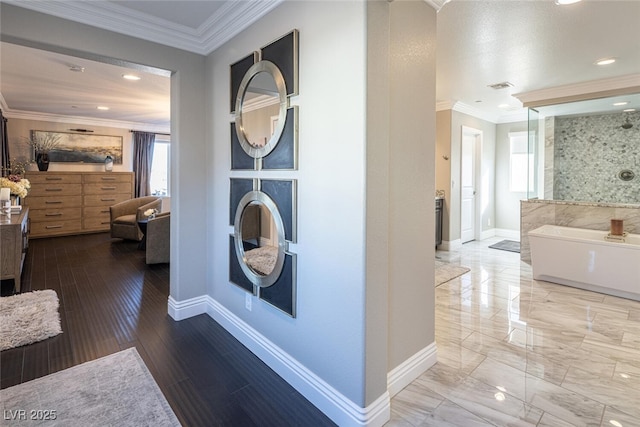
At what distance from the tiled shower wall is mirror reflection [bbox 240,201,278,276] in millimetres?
4769

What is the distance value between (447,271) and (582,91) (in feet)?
9.92

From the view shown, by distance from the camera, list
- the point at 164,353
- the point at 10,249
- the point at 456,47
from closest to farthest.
→ the point at 164,353
the point at 456,47
the point at 10,249

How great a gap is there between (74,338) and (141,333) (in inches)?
Result: 18.6

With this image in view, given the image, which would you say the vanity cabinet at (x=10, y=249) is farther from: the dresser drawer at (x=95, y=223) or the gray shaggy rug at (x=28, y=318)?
the dresser drawer at (x=95, y=223)

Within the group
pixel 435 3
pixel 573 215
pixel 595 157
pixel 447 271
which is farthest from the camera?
pixel 595 157

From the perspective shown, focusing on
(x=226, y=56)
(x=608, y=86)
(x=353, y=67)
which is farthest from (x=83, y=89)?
(x=608, y=86)

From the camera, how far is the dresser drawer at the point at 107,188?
6.88 metres

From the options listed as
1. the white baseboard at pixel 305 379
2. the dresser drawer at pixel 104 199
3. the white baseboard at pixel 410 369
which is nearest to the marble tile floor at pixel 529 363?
the white baseboard at pixel 410 369

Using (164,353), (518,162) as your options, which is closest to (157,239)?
(164,353)

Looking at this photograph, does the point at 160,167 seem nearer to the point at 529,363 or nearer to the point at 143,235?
the point at 143,235

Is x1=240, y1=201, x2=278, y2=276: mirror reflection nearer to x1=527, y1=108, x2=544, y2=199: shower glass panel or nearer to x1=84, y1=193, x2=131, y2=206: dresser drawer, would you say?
x1=527, y1=108, x2=544, y2=199: shower glass panel

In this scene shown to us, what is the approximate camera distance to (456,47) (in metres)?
3.13

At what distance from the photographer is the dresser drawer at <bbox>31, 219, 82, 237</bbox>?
633cm

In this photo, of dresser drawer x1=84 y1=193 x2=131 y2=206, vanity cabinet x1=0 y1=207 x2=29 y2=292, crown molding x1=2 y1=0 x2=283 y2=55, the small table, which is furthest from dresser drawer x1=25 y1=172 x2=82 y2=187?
crown molding x1=2 y1=0 x2=283 y2=55
